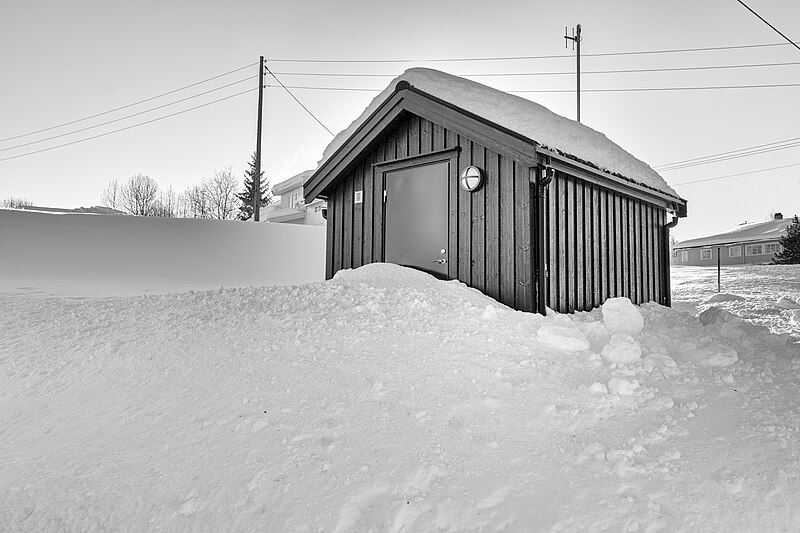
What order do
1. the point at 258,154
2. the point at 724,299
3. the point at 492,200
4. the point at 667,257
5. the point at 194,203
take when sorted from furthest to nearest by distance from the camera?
the point at 194,203
the point at 258,154
the point at 724,299
the point at 667,257
the point at 492,200

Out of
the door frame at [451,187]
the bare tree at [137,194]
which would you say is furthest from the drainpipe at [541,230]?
the bare tree at [137,194]

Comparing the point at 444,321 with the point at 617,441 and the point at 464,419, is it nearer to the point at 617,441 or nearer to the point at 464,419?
the point at 464,419

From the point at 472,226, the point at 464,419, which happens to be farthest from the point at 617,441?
the point at 472,226

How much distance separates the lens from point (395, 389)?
10.2 feet

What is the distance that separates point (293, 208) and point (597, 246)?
21.6 m

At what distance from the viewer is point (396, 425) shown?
105 inches

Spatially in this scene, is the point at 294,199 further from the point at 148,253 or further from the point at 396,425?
the point at 396,425

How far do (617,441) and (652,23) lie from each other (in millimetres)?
13706

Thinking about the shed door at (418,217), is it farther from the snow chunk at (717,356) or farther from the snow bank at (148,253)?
the snow bank at (148,253)

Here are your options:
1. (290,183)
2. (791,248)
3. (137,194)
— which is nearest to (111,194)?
(137,194)

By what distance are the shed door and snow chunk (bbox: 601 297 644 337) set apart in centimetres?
258

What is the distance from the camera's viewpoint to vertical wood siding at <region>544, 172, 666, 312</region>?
6.12 m

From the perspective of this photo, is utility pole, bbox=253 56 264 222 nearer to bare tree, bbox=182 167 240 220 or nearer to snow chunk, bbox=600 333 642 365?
snow chunk, bbox=600 333 642 365

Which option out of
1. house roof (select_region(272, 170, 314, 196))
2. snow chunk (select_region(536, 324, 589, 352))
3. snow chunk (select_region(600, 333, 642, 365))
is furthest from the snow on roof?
house roof (select_region(272, 170, 314, 196))
